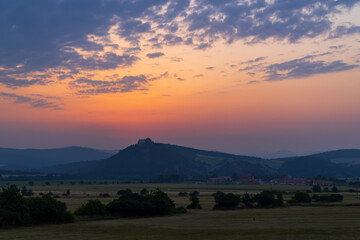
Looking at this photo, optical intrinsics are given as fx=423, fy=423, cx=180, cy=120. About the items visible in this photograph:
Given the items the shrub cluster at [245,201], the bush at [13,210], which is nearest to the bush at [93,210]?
the bush at [13,210]

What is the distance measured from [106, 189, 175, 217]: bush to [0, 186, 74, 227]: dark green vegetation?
38.5 ft

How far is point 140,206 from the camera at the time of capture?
82562 millimetres

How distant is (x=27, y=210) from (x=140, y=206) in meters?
22.4

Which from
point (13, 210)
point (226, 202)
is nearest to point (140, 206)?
point (226, 202)

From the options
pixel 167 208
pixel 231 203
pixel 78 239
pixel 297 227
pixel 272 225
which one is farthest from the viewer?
pixel 231 203

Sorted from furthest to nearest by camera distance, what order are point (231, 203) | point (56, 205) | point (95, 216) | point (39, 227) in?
point (231, 203) < point (95, 216) < point (56, 205) < point (39, 227)

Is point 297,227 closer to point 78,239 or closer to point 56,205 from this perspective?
point 78,239

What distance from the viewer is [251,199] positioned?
102750 millimetres

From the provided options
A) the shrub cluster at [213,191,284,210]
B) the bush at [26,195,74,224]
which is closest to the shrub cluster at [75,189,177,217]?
the bush at [26,195,74,224]

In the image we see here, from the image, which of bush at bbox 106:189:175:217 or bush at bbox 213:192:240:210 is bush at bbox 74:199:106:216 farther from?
bush at bbox 213:192:240:210

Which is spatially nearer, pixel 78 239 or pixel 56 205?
pixel 78 239

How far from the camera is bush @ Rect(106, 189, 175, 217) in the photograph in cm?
8200

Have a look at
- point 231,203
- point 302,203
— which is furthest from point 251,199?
point 302,203

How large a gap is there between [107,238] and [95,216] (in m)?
29.3
